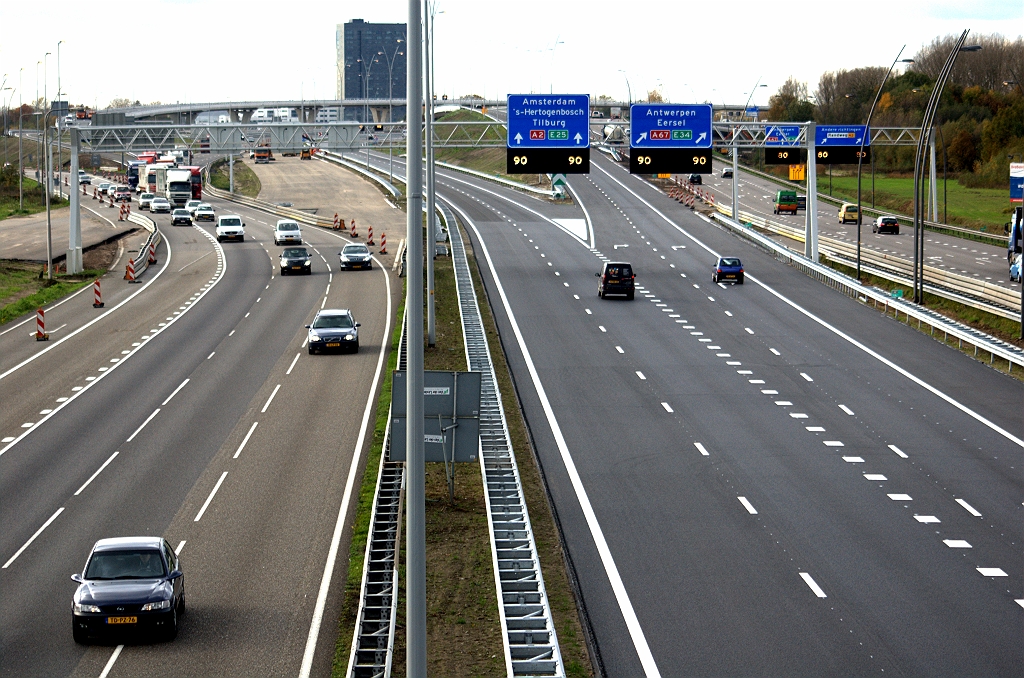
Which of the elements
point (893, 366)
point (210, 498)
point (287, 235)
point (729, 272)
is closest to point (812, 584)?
point (210, 498)

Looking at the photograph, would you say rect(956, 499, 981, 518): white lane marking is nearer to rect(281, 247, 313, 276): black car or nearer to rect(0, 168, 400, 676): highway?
rect(0, 168, 400, 676): highway

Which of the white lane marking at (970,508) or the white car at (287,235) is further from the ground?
the white car at (287,235)

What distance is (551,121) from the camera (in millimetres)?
58656

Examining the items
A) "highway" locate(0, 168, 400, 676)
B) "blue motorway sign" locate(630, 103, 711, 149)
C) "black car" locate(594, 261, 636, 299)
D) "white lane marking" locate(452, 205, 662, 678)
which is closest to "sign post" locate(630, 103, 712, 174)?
"blue motorway sign" locate(630, 103, 711, 149)

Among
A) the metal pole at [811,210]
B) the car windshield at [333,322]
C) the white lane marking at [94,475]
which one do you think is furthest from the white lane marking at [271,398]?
the metal pole at [811,210]

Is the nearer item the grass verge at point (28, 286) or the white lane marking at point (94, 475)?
the white lane marking at point (94, 475)

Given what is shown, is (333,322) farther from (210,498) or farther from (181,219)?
(181,219)

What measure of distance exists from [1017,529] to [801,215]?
85267 mm

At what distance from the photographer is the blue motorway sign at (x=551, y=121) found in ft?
192

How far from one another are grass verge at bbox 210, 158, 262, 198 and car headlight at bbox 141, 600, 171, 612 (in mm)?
125202

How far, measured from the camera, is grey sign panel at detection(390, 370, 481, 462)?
21297mm

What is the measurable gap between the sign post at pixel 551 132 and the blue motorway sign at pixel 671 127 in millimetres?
3724

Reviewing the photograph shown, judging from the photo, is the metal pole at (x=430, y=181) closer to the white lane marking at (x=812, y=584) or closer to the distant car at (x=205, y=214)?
the white lane marking at (x=812, y=584)

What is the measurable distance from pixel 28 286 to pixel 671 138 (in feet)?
100
